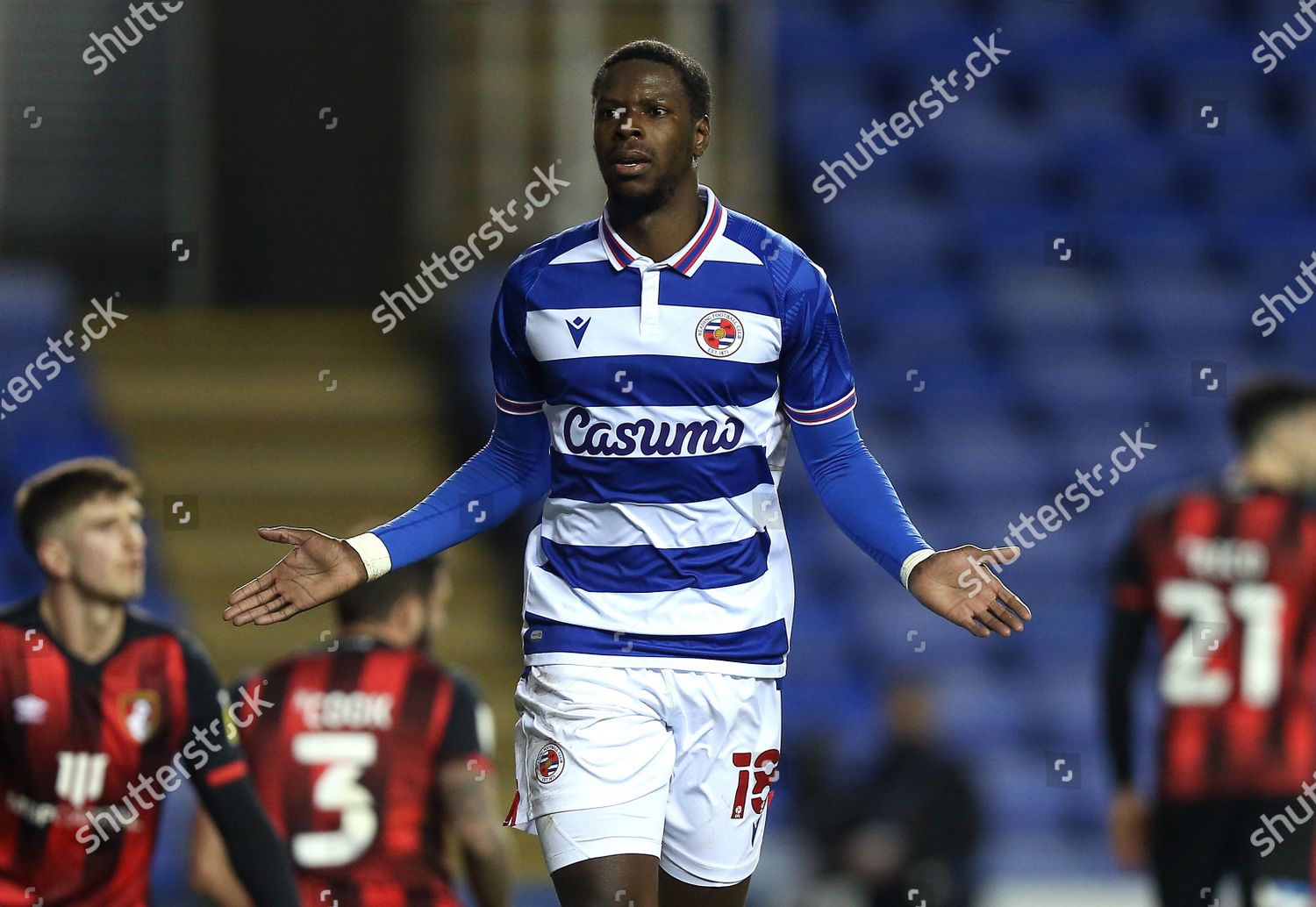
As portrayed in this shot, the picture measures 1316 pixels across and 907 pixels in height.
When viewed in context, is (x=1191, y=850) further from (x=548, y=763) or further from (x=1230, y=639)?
(x=548, y=763)

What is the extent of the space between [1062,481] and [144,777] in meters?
6.46

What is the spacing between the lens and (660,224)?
346cm

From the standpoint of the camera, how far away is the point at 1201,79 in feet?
36.6

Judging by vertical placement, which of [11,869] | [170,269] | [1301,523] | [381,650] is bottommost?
[11,869]

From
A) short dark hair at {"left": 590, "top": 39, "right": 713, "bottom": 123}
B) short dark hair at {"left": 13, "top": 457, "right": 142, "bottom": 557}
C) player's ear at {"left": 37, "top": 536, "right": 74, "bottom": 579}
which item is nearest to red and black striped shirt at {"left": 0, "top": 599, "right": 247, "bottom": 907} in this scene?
player's ear at {"left": 37, "top": 536, "right": 74, "bottom": 579}

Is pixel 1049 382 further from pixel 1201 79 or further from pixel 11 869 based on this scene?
pixel 11 869

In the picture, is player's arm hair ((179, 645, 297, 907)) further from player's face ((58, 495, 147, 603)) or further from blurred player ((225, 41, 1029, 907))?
blurred player ((225, 41, 1029, 907))

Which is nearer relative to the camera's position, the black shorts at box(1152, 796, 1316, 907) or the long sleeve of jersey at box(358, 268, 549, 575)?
the long sleeve of jersey at box(358, 268, 549, 575)

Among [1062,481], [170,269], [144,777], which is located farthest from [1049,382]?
[144,777]

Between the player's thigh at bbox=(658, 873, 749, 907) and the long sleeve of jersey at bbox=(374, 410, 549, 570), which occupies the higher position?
the long sleeve of jersey at bbox=(374, 410, 549, 570)

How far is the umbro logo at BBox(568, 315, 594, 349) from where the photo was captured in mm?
3408

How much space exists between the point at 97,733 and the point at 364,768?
65 centimetres

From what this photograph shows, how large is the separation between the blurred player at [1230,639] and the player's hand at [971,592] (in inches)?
104

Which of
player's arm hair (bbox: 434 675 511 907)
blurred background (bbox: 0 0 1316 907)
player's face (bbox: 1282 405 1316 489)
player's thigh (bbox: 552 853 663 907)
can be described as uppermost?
blurred background (bbox: 0 0 1316 907)
